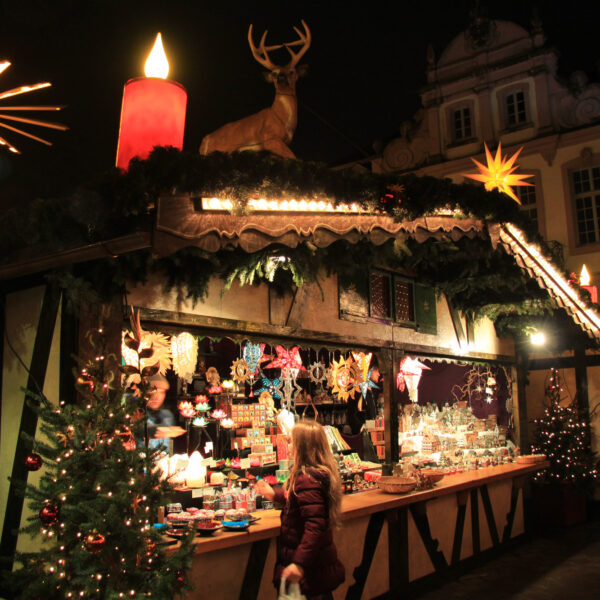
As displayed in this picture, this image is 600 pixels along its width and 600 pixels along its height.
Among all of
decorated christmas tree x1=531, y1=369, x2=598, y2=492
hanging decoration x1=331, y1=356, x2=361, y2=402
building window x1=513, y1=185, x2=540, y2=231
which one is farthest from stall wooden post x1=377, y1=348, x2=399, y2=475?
building window x1=513, y1=185, x2=540, y2=231

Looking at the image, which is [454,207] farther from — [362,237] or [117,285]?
[117,285]

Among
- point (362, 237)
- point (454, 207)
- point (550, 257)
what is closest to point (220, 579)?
point (362, 237)

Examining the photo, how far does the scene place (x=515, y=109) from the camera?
14.9 metres

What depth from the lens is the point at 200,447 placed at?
8.08 meters

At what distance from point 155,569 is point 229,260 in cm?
248

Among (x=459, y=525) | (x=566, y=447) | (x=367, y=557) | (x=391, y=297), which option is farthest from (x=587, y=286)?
(x=367, y=557)

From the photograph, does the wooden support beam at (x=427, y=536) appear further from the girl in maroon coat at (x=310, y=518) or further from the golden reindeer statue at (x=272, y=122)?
the golden reindeer statue at (x=272, y=122)

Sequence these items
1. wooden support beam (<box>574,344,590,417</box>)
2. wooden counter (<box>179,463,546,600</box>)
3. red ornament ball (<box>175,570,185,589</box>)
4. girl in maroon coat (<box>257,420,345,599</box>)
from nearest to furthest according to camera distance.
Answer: red ornament ball (<box>175,570,185,589</box>), girl in maroon coat (<box>257,420,345,599</box>), wooden counter (<box>179,463,546,600</box>), wooden support beam (<box>574,344,590,417</box>)

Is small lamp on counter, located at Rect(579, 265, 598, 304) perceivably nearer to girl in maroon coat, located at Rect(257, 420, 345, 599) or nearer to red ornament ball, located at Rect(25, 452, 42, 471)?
girl in maroon coat, located at Rect(257, 420, 345, 599)

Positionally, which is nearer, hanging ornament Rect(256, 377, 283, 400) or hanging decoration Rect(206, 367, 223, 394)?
hanging decoration Rect(206, 367, 223, 394)

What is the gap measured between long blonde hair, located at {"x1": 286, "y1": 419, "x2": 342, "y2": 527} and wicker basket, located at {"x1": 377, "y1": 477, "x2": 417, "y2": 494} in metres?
2.59

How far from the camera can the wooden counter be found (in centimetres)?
448

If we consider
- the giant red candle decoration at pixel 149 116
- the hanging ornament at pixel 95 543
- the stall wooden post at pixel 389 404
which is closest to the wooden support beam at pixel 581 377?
the stall wooden post at pixel 389 404

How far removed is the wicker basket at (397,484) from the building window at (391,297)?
1.89m
